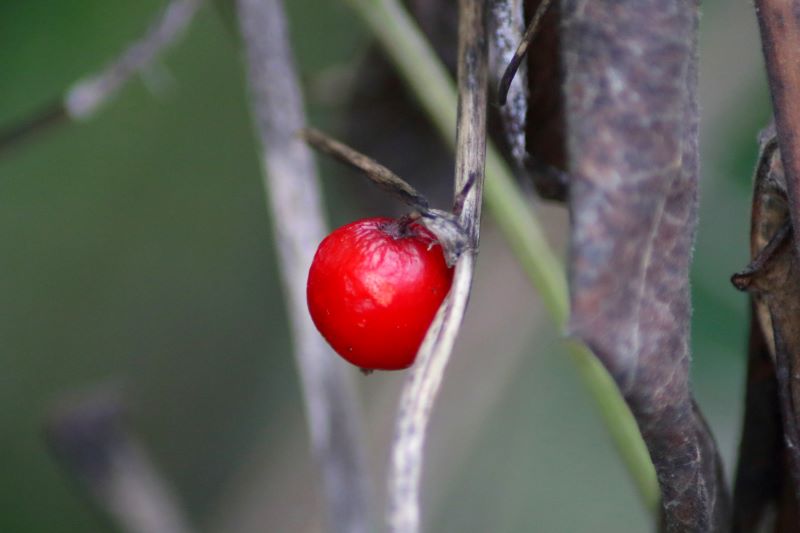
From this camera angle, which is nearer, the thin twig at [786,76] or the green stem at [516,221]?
the thin twig at [786,76]

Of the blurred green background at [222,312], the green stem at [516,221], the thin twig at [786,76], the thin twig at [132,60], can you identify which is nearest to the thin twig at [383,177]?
the thin twig at [786,76]

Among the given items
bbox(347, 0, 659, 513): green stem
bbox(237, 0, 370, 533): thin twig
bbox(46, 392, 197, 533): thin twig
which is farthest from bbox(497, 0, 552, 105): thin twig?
bbox(46, 392, 197, 533): thin twig

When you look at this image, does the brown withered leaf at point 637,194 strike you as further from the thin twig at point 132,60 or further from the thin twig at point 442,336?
the thin twig at point 132,60

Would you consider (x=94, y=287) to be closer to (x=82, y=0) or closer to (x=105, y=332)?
(x=105, y=332)

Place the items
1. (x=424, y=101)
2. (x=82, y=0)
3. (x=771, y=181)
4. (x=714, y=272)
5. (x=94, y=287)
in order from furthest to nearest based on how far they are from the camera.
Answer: (x=94, y=287) → (x=82, y=0) → (x=714, y=272) → (x=424, y=101) → (x=771, y=181)

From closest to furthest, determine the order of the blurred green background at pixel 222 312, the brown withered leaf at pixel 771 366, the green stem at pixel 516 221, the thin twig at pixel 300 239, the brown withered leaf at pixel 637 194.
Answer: the brown withered leaf at pixel 637 194 → the brown withered leaf at pixel 771 366 → the green stem at pixel 516 221 → the thin twig at pixel 300 239 → the blurred green background at pixel 222 312

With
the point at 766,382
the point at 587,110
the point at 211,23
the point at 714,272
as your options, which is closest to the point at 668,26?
the point at 587,110

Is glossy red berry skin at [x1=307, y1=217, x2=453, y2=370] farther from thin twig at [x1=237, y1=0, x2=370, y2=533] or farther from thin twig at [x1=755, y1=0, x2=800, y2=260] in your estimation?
thin twig at [x1=237, y1=0, x2=370, y2=533]
